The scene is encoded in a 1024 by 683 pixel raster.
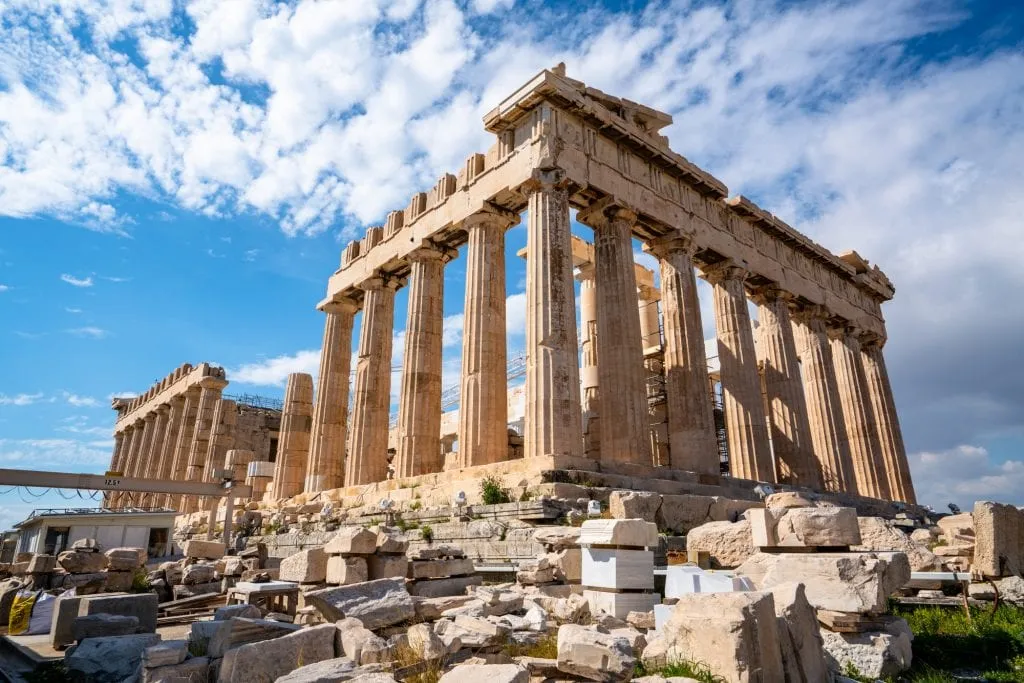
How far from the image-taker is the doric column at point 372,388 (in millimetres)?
21797

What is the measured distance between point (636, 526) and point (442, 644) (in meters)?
2.83

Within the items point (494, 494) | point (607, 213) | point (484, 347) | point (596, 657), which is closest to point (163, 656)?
point (596, 657)

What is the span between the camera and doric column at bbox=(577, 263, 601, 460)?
69.7ft

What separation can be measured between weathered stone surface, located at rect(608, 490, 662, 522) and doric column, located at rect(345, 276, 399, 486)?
12264mm

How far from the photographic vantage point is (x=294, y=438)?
25.5 m

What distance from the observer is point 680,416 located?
19109mm

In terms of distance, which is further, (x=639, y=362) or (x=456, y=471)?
(x=639, y=362)

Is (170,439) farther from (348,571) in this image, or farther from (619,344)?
(348,571)

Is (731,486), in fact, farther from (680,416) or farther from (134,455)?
(134,455)

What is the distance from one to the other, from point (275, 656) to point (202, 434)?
31.9 meters

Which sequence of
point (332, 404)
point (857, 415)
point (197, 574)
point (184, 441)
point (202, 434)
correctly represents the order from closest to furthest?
point (197, 574), point (332, 404), point (857, 415), point (202, 434), point (184, 441)

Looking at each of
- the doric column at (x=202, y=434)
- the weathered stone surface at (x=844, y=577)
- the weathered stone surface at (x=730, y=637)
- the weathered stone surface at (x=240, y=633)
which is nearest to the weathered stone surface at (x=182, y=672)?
the weathered stone surface at (x=240, y=633)

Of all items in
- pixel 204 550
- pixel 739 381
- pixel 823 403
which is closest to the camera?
pixel 204 550

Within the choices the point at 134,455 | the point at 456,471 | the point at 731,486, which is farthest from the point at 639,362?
the point at 134,455
